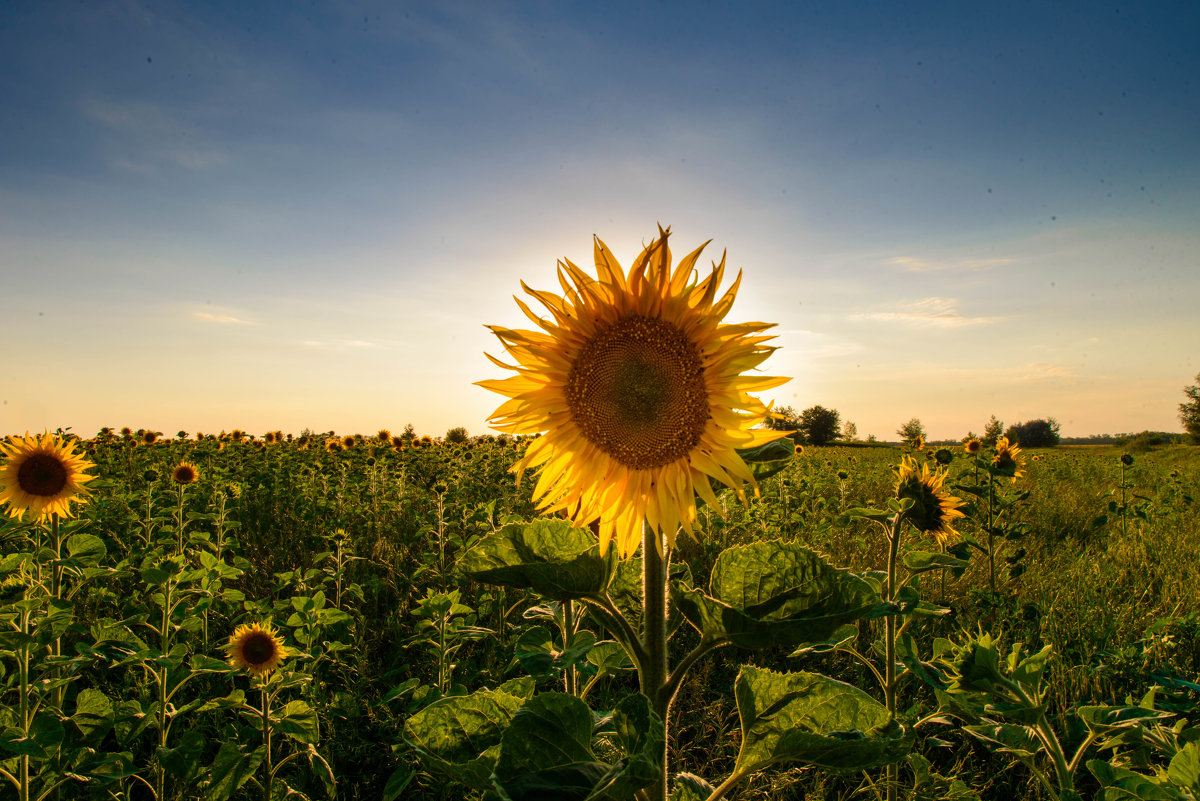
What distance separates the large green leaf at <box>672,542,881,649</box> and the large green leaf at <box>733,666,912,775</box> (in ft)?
0.77

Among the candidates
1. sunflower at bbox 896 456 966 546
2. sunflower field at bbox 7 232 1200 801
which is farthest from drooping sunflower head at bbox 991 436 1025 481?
sunflower at bbox 896 456 966 546

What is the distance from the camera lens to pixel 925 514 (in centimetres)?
331

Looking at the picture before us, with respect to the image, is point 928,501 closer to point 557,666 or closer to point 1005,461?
point 1005,461

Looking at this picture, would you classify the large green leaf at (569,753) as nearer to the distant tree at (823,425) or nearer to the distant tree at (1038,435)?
the distant tree at (823,425)

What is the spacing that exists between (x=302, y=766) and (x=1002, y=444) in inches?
217

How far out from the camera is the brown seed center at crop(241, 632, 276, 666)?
3.13 meters

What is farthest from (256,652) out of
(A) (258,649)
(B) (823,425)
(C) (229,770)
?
(B) (823,425)

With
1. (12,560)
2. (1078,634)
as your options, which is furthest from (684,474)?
(1078,634)

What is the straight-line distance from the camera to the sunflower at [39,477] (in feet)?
12.9

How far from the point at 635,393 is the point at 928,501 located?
8.26 ft

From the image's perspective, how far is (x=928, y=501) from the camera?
336cm

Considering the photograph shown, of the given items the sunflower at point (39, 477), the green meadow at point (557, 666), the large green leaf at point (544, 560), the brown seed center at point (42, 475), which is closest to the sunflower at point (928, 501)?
the green meadow at point (557, 666)

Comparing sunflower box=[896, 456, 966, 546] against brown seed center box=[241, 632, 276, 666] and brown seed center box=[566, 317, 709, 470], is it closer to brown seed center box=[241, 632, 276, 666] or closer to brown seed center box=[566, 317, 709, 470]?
brown seed center box=[566, 317, 709, 470]

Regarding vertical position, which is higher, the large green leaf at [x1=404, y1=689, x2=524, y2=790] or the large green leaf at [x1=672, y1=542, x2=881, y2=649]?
the large green leaf at [x1=672, y1=542, x2=881, y2=649]
